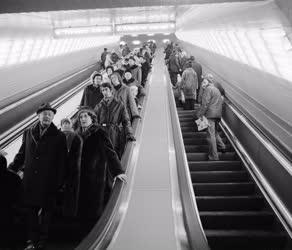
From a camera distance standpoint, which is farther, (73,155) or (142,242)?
(73,155)

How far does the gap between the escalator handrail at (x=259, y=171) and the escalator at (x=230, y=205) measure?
12 cm

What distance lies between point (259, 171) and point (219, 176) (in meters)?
0.81

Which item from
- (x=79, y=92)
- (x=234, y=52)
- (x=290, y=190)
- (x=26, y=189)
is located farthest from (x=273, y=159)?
(x=79, y=92)

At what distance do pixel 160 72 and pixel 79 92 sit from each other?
502cm

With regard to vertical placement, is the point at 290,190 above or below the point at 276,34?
below

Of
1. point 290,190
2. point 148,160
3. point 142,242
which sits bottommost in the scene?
point 142,242

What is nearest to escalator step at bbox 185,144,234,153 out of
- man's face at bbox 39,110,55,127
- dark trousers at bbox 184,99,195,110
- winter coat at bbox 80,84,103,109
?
dark trousers at bbox 184,99,195,110

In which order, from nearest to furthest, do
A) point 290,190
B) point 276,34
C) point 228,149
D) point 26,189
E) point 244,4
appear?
point 26,189, point 290,190, point 276,34, point 228,149, point 244,4

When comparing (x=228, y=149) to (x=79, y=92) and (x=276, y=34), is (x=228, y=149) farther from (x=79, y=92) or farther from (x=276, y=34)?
(x=79, y=92)

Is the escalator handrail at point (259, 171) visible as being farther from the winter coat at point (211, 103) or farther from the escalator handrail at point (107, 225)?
the escalator handrail at point (107, 225)

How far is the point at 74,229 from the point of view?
3.86 meters

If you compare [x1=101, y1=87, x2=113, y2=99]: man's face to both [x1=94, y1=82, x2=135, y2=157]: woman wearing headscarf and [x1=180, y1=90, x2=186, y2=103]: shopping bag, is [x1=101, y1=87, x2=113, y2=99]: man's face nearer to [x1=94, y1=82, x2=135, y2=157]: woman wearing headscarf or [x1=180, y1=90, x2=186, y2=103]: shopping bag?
[x1=94, y1=82, x2=135, y2=157]: woman wearing headscarf

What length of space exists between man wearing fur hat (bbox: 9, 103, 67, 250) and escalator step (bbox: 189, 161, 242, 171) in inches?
142

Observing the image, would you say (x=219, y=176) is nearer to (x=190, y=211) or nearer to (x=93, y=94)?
(x=93, y=94)
